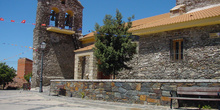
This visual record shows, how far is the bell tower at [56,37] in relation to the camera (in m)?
20.8

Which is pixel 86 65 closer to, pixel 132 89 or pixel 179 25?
pixel 179 25

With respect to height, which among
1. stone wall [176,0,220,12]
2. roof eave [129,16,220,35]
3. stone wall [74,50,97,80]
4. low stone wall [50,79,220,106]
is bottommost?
low stone wall [50,79,220,106]

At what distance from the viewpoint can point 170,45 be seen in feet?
44.1

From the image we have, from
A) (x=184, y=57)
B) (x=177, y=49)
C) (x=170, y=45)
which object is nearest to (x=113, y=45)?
(x=170, y=45)

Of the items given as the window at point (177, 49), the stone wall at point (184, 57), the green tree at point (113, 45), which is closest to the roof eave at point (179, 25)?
the stone wall at point (184, 57)

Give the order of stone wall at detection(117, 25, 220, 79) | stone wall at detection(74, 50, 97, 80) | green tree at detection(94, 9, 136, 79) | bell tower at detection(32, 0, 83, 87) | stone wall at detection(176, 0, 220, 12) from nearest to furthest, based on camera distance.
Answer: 1. stone wall at detection(117, 25, 220, 79)
2. green tree at detection(94, 9, 136, 79)
3. stone wall at detection(176, 0, 220, 12)
4. stone wall at detection(74, 50, 97, 80)
5. bell tower at detection(32, 0, 83, 87)

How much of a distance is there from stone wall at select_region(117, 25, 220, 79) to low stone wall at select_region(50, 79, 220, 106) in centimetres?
472

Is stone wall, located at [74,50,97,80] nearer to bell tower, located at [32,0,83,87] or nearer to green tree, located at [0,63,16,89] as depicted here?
bell tower, located at [32,0,83,87]

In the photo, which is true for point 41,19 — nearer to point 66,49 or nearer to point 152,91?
point 66,49

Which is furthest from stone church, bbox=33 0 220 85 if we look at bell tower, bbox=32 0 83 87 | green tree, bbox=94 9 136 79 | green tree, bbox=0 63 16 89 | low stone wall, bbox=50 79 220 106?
green tree, bbox=0 63 16 89

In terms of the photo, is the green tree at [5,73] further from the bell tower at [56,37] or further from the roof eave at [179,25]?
the roof eave at [179,25]

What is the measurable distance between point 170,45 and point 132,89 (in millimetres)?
5624

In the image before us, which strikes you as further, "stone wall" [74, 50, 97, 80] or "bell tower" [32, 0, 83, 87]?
"bell tower" [32, 0, 83, 87]

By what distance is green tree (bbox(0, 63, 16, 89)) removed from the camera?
77.9 ft
